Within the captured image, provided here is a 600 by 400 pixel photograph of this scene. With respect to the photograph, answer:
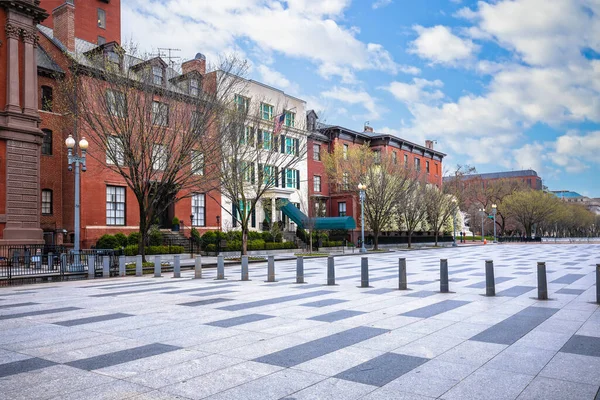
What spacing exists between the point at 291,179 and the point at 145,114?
24.7 metres

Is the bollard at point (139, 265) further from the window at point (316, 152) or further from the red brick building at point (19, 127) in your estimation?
the window at point (316, 152)

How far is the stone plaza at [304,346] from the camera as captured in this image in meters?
5.39

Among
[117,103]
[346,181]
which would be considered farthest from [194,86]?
[346,181]

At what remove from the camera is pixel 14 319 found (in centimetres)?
1004

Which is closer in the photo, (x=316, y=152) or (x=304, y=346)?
(x=304, y=346)

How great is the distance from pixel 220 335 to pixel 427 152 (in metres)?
64.2

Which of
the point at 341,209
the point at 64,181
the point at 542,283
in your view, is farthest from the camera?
the point at 341,209

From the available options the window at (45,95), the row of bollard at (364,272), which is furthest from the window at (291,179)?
the row of bollard at (364,272)

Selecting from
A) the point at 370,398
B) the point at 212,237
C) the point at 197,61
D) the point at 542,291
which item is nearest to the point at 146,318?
the point at 370,398

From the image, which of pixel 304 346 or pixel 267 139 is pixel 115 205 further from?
pixel 304 346

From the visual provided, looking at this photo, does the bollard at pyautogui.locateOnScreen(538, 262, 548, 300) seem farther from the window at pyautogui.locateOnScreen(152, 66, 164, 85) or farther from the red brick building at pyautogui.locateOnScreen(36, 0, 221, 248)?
the red brick building at pyautogui.locateOnScreen(36, 0, 221, 248)

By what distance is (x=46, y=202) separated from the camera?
32.1 meters

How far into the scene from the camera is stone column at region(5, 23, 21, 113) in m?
27.8

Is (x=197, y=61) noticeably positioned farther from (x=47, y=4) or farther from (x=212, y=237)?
(x=47, y=4)
